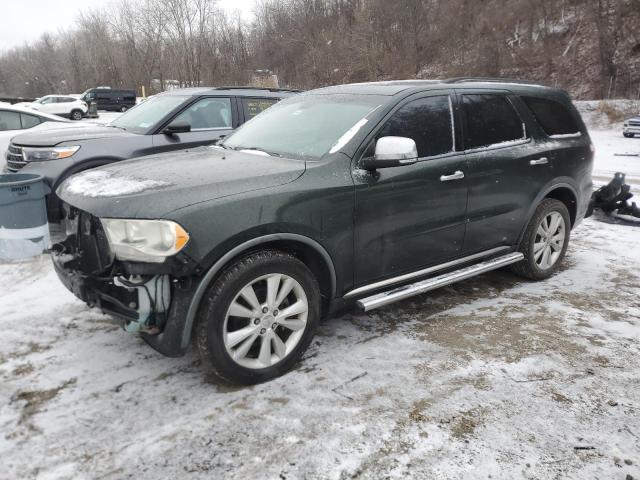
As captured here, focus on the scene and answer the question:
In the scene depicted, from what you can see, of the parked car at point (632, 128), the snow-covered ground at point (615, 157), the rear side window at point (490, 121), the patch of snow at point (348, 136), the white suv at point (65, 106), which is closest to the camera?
the patch of snow at point (348, 136)

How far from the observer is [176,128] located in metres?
6.35

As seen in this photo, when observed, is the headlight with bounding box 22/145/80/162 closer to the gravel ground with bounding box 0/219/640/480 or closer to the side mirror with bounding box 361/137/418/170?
the gravel ground with bounding box 0/219/640/480

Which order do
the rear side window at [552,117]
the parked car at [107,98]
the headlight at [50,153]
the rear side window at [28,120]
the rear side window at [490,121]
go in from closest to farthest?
the rear side window at [490,121] < the rear side window at [552,117] < the headlight at [50,153] < the rear side window at [28,120] < the parked car at [107,98]

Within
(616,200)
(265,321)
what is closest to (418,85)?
(265,321)

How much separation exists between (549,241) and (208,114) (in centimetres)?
457

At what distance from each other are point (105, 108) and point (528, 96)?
41883 millimetres

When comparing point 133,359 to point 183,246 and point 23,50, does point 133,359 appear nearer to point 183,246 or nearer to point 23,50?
point 183,246

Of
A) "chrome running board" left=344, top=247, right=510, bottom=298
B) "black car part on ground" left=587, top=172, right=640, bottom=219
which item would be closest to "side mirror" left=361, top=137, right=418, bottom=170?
"chrome running board" left=344, top=247, right=510, bottom=298

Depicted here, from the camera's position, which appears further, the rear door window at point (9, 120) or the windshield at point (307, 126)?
the rear door window at point (9, 120)

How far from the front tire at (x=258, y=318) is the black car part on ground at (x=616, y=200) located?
5553 millimetres

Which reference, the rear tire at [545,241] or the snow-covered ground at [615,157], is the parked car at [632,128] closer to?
the snow-covered ground at [615,157]

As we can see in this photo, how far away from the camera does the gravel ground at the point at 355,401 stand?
2.45m

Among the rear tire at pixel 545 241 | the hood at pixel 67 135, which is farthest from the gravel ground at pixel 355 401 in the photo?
the hood at pixel 67 135

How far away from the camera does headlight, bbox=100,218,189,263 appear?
2670mm
